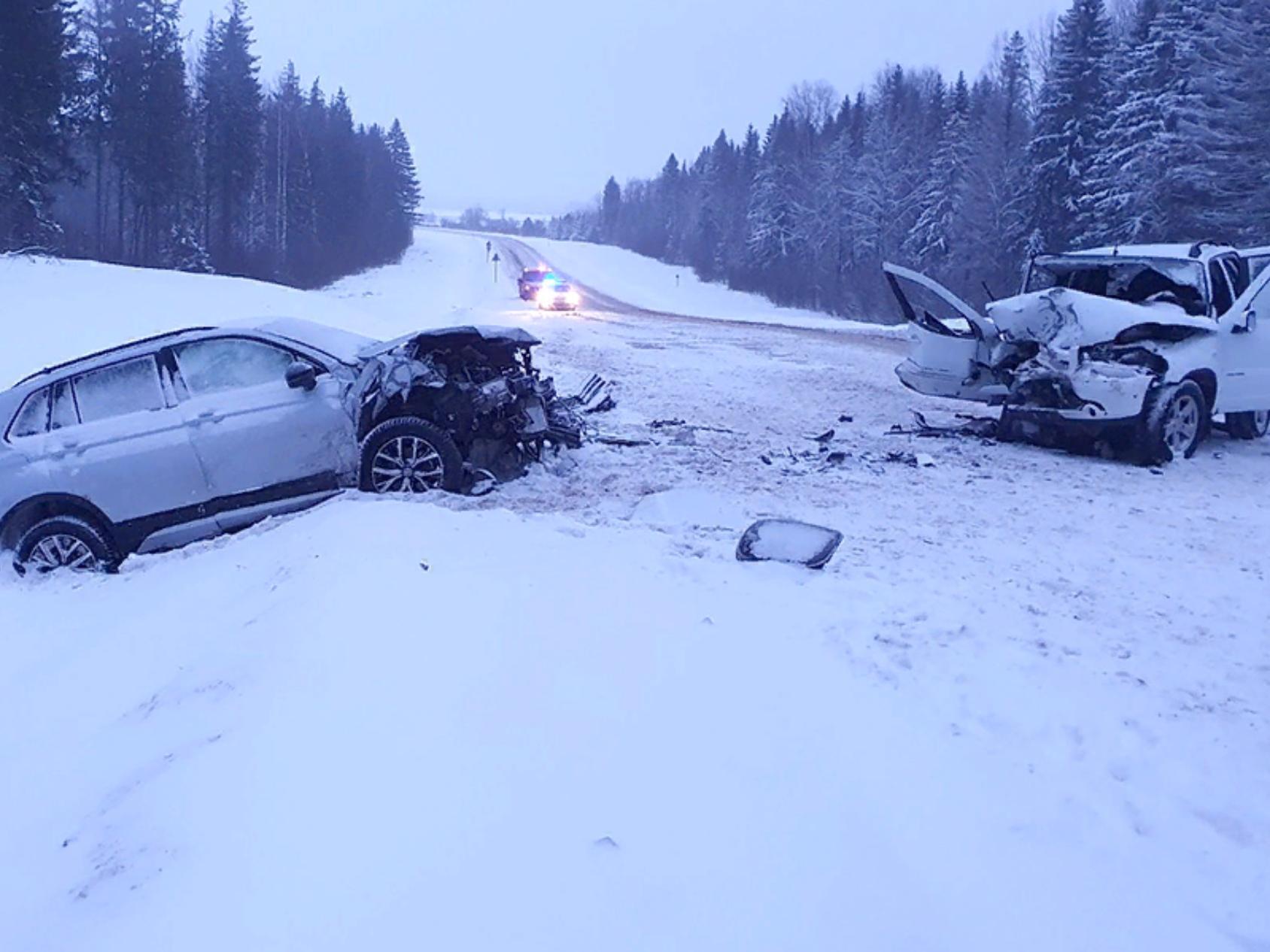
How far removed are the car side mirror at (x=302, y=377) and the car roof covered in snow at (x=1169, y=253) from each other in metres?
7.94

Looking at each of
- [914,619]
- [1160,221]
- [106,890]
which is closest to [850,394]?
[914,619]

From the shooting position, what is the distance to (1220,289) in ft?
34.9

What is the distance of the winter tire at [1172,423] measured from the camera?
31.2 ft

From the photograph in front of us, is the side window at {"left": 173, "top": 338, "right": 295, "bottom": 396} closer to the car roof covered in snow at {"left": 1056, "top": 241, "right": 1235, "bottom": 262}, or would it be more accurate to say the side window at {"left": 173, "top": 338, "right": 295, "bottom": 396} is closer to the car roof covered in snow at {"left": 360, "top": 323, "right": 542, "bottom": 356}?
the car roof covered in snow at {"left": 360, "top": 323, "right": 542, "bottom": 356}

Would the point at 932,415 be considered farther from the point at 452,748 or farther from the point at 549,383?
the point at 452,748

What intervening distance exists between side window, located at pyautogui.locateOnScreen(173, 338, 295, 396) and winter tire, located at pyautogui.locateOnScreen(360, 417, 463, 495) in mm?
841

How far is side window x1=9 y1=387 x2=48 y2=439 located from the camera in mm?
6988

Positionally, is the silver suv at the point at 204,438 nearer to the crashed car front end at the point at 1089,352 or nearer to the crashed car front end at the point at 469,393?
the crashed car front end at the point at 469,393

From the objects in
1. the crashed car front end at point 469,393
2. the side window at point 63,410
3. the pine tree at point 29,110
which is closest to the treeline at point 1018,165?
the crashed car front end at point 469,393

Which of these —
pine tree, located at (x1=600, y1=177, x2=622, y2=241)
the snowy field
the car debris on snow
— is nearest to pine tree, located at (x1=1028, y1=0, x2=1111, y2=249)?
the car debris on snow

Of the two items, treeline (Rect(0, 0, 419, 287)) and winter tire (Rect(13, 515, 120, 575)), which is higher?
treeline (Rect(0, 0, 419, 287))

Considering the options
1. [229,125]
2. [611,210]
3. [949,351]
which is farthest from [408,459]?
[611,210]

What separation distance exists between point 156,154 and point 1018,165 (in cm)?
4139

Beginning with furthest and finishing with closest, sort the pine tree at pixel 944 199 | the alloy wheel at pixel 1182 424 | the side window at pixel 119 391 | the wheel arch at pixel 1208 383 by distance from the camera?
the pine tree at pixel 944 199
the wheel arch at pixel 1208 383
the alloy wheel at pixel 1182 424
the side window at pixel 119 391
